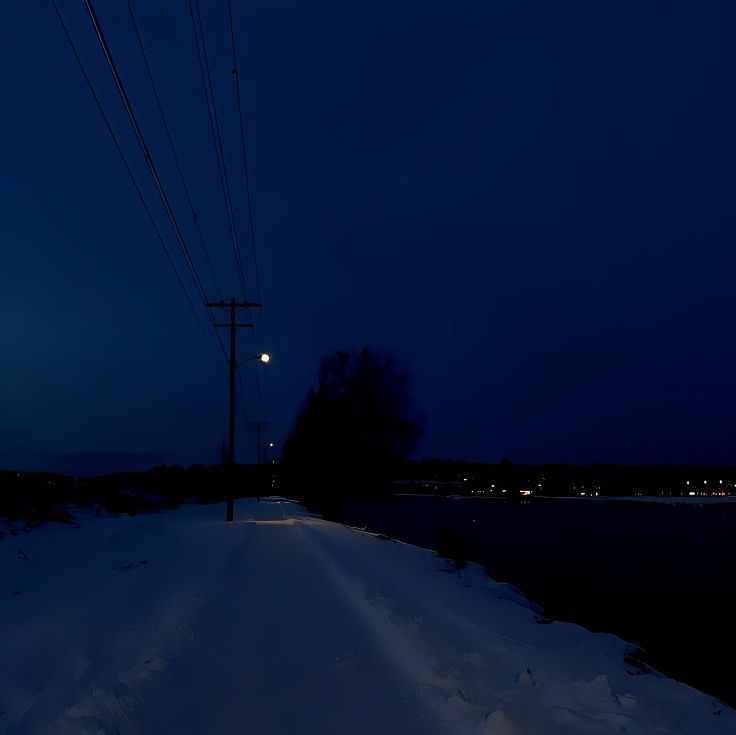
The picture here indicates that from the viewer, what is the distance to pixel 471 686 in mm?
6148

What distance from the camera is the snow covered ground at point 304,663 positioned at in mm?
5254

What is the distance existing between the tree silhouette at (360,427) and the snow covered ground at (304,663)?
1825 inches

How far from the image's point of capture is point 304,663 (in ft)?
22.2

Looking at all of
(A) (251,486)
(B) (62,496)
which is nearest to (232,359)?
(B) (62,496)

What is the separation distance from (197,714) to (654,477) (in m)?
179

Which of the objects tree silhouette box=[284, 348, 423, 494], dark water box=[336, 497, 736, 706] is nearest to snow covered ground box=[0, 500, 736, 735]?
dark water box=[336, 497, 736, 706]

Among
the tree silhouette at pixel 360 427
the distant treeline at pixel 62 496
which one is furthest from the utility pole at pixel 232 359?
the tree silhouette at pixel 360 427

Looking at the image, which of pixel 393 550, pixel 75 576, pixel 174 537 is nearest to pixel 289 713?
pixel 75 576

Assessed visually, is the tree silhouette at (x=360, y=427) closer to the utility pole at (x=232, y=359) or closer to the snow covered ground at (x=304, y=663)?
the utility pole at (x=232, y=359)

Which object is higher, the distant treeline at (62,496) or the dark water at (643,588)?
the distant treeline at (62,496)

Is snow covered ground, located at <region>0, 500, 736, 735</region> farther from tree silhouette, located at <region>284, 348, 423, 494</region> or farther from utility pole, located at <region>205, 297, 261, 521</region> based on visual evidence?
tree silhouette, located at <region>284, 348, 423, 494</region>

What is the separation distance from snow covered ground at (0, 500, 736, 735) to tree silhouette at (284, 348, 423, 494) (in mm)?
46343

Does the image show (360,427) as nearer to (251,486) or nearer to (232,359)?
(232,359)

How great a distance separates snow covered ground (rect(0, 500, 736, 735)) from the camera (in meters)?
5.25
